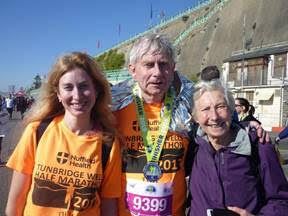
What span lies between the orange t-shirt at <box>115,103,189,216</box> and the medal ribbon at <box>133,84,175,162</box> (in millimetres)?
35

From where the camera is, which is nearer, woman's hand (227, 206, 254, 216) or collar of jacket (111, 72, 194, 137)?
woman's hand (227, 206, 254, 216)

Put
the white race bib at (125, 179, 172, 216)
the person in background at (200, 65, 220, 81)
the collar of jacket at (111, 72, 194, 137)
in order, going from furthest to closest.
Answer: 1. the person in background at (200, 65, 220, 81)
2. the collar of jacket at (111, 72, 194, 137)
3. the white race bib at (125, 179, 172, 216)

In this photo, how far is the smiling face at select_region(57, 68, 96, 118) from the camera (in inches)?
114

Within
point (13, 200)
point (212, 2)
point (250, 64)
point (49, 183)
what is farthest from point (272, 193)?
point (212, 2)

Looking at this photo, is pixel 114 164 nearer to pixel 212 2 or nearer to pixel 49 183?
pixel 49 183

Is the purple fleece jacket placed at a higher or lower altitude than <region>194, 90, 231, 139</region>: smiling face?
lower

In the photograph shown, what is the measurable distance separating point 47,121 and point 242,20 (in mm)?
57174

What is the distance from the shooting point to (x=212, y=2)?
7950cm

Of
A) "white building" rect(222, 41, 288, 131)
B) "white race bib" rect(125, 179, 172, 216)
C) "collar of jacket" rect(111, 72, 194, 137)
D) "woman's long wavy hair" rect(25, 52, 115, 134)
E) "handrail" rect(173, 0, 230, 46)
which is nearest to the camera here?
"woman's long wavy hair" rect(25, 52, 115, 134)

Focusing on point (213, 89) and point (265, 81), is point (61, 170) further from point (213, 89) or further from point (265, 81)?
point (265, 81)

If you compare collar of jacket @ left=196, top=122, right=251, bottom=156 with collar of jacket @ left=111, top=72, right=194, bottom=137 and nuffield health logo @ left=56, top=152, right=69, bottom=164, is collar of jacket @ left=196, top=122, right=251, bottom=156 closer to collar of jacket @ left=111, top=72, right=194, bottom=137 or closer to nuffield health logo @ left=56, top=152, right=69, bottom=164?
collar of jacket @ left=111, top=72, right=194, bottom=137

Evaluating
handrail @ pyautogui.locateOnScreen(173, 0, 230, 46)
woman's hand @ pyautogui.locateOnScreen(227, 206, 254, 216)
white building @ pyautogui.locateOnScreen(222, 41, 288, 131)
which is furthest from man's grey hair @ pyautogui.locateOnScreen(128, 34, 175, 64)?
handrail @ pyautogui.locateOnScreen(173, 0, 230, 46)

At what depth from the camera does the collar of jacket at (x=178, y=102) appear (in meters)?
3.24

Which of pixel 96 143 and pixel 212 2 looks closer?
pixel 96 143
